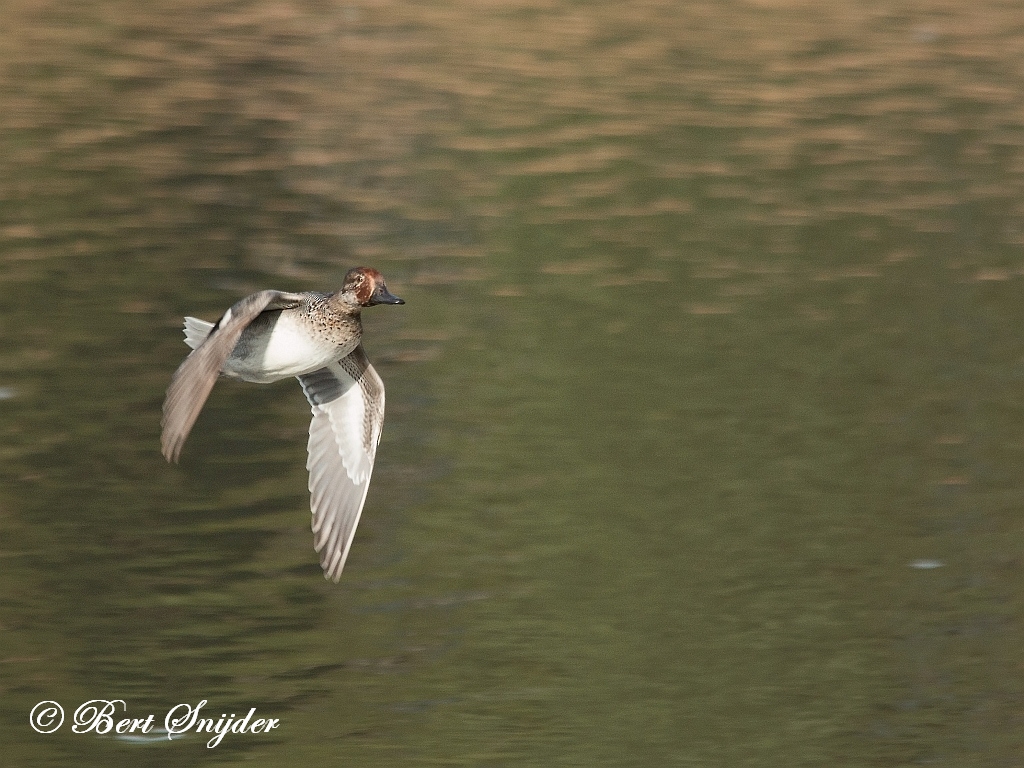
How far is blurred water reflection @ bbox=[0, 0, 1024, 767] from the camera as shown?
9680mm

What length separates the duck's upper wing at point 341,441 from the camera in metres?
9.05

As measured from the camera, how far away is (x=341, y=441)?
365 inches

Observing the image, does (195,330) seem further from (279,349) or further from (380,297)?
(380,297)

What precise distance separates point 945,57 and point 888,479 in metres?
18.5

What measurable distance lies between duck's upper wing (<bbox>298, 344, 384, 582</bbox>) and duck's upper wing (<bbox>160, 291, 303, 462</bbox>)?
4.24ft

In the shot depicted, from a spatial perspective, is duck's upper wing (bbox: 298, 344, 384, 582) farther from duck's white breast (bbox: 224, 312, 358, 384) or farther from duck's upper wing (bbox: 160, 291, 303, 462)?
duck's upper wing (bbox: 160, 291, 303, 462)

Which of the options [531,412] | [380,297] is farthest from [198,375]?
[531,412]

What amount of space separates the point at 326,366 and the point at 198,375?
2030 mm

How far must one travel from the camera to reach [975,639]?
10.8 meters
